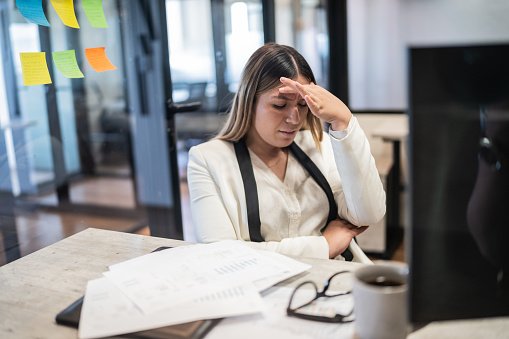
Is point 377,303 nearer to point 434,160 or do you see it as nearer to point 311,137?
point 434,160

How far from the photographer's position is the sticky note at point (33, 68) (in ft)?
4.90

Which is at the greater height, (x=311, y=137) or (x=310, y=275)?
(x=311, y=137)

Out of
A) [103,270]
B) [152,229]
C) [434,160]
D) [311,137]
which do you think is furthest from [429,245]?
[152,229]

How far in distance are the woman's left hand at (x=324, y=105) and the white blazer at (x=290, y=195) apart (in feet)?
0.08

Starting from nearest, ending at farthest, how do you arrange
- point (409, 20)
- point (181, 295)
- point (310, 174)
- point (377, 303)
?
point (377, 303)
point (181, 295)
point (310, 174)
point (409, 20)

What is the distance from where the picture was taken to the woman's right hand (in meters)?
1.30

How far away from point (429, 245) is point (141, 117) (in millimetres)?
2727

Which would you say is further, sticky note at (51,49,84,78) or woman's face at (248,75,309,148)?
sticky note at (51,49,84,78)

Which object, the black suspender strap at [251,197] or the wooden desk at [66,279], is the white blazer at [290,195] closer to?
the black suspender strap at [251,197]

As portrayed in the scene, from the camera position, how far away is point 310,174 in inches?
57.2

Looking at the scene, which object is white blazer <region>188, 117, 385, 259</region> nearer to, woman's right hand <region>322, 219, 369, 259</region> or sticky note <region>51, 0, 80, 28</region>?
woman's right hand <region>322, 219, 369, 259</region>

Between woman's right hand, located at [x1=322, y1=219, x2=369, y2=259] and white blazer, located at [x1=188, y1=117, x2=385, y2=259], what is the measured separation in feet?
0.08

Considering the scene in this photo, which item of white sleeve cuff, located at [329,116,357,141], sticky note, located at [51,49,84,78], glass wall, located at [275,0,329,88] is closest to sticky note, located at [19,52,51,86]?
sticky note, located at [51,49,84,78]

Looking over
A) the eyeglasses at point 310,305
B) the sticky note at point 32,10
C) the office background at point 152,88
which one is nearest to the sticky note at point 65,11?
the sticky note at point 32,10
